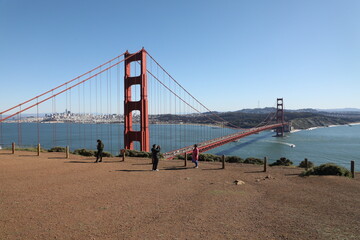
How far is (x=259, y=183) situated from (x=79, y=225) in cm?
654

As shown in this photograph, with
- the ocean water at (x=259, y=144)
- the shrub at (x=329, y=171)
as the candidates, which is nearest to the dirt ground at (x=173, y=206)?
the shrub at (x=329, y=171)

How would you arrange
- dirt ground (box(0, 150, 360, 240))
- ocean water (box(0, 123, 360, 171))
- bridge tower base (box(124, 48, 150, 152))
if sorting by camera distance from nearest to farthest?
dirt ground (box(0, 150, 360, 240))
bridge tower base (box(124, 48, 150, 152))
ocean water (box(0, 123, 360, 171))

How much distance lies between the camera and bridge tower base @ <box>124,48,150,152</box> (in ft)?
73.9

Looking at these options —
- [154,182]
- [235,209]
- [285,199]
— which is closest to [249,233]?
[235,209]

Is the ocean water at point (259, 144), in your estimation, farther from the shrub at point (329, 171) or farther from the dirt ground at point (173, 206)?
the shrub at point (329, 171)

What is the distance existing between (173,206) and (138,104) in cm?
1747

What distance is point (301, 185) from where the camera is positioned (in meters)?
8.81

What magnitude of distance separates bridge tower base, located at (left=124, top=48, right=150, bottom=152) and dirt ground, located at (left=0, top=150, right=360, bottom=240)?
12324mm

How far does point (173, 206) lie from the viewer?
21.1ft

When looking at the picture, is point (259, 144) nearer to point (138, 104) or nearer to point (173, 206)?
point (138, 104)

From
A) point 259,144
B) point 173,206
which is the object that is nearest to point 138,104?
point 173,206

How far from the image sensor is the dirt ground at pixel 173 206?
16.0 feet

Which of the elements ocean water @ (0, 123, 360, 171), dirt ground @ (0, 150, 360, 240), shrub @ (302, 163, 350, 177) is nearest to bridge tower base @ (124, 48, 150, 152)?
ocean water @ (0, 123, 360, 171)

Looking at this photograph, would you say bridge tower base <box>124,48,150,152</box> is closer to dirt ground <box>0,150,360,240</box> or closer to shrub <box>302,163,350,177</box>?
dirt ground <box>0,150,360,240</box>
